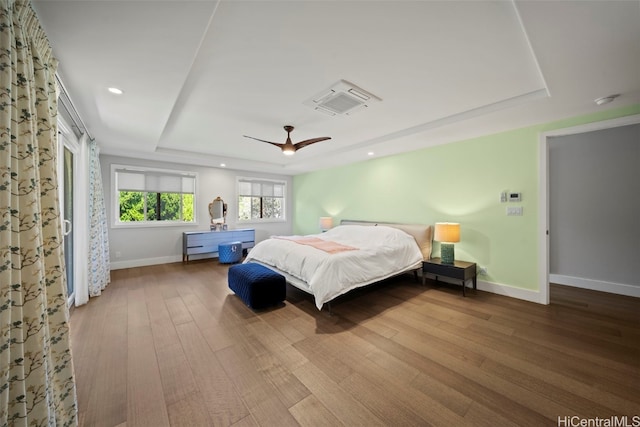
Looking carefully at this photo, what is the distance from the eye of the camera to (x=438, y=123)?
3188mm

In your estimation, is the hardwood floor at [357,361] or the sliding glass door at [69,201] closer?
the hardwood floor at [357,361]

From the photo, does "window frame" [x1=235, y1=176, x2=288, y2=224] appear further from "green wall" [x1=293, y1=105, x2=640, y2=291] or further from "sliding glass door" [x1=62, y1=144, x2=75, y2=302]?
"sliding glass door" [x1=62, y1=144, x2=75, y2=302]

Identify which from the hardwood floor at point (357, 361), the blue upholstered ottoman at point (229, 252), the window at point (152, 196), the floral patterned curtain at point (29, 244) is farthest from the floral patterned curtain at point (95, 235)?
the floral patterned curtain at point (29, 244)

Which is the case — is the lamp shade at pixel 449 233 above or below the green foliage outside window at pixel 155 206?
below

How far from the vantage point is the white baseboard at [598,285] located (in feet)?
10.8

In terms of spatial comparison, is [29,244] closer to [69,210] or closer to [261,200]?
[69,210]

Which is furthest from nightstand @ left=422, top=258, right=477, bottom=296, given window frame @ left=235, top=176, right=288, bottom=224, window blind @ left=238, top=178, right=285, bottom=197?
window blind @ left=238, top=178, right=285, bottom=197

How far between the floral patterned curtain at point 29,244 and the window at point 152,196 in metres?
4.35

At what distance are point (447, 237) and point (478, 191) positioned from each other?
2.93ft

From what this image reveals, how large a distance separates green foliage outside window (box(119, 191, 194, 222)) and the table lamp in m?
5.48

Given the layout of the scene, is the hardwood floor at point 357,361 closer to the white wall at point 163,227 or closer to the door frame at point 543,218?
the door frame at point 543,218

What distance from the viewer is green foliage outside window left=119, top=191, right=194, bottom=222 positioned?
5082 millimetres

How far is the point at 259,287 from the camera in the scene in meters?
2.93

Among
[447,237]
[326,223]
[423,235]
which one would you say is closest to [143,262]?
[326,223]
